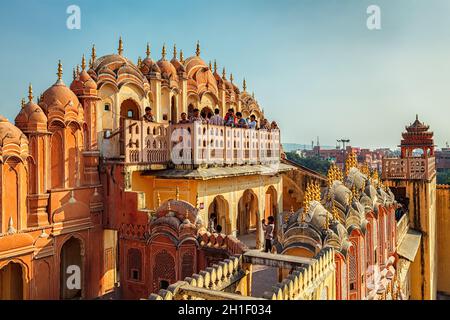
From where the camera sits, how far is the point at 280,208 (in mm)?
22609

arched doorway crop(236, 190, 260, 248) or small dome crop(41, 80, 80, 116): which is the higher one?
small dome crop(41, 80, 80, 116)

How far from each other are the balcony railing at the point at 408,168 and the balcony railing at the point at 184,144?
423 inches

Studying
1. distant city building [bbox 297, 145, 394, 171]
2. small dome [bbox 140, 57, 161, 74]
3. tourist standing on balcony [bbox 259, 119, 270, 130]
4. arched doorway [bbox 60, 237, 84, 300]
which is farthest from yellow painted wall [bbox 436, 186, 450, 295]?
distant city building [bbox 297, 145, 394, 171]

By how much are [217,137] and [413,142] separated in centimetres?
1708

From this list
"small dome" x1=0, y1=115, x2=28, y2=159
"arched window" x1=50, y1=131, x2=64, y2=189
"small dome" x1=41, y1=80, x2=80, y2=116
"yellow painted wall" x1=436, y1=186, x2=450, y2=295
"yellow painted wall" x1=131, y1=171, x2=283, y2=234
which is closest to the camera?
"small dome" x1=0, y1=115, x2=28, y2=159

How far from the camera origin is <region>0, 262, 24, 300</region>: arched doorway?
42.3 feet

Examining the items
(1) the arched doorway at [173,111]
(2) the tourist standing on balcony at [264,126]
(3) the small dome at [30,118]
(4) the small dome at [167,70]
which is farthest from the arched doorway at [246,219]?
(3) the small dome at [30,118]

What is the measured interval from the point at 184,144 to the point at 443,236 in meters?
20.9

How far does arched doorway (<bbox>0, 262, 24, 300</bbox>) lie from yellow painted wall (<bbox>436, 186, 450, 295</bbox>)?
2605 cm

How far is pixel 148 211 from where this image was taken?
13844 mm

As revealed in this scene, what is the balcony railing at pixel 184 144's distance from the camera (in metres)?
14.9

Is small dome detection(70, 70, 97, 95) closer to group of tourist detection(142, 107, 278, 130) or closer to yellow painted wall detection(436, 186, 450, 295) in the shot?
group of tourist detection(142, 107, 278, 130)

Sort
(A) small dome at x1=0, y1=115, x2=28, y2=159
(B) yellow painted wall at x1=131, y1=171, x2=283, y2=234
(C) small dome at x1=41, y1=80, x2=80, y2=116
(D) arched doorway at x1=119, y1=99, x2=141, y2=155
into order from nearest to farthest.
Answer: (A) small dome at x1=0, y1=115, x2=28, y2=159
(C) small dome at x1=41, y1=80, x2=80, y2=116
(B) yellow painted wall at x1=131, y1=171, x2=283, y2=234
(D) arched doorway at x1=119, y1=99, x2=141, y2=155

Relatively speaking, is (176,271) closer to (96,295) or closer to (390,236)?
(96,295)
